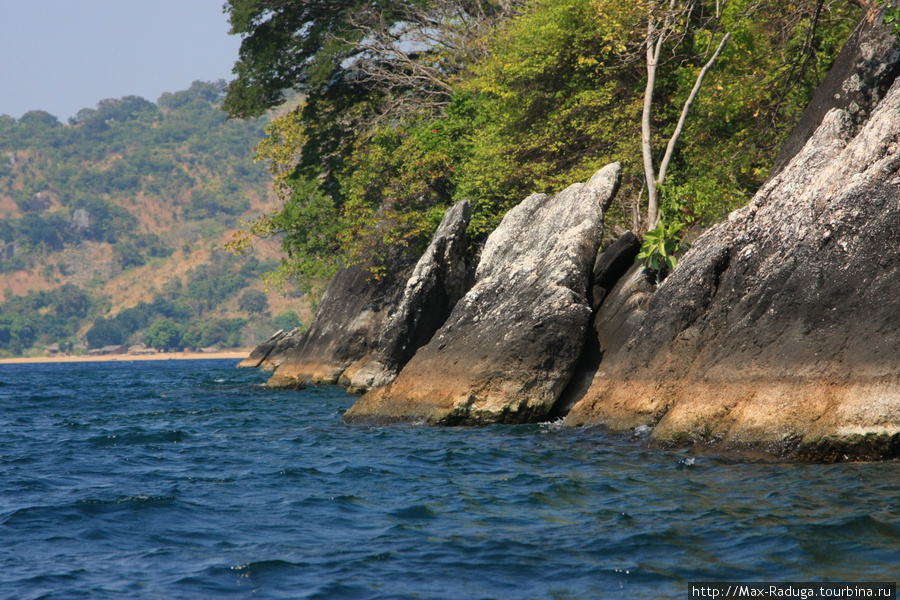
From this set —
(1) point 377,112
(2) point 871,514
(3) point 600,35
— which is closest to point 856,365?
(2) point 871,514

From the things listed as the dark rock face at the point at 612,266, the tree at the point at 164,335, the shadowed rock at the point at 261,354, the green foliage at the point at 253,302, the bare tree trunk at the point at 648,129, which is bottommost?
the tree at the point at 164,335

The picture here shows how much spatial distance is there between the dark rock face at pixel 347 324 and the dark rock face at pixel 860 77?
1498cm

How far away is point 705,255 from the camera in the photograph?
1288 centimetres

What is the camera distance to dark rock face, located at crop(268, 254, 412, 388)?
27.3 metres

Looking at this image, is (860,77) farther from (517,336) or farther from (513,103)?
(513,103)

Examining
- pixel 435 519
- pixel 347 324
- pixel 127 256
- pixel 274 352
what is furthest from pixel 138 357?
pixel 435 519

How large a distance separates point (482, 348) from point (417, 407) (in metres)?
1.74

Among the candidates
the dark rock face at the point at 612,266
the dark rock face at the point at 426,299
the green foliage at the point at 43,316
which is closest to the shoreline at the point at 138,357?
the green foliage at the point at 43,316

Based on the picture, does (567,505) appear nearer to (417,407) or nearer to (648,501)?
(648,501)

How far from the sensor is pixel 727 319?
39.4 feet

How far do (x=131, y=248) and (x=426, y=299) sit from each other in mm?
154134

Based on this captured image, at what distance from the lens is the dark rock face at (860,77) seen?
1355 cm

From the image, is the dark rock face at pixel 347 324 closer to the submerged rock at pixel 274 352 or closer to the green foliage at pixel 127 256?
the submerged rock at pixel 274 352

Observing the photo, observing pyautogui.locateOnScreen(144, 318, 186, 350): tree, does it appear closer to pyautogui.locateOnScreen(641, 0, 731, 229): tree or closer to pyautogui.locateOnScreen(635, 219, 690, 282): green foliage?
pyautogui.locateOnScreen(641, 0, 731, 229): tree
